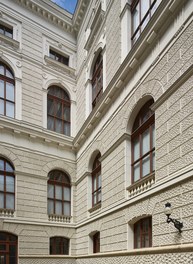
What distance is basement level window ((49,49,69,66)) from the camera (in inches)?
788

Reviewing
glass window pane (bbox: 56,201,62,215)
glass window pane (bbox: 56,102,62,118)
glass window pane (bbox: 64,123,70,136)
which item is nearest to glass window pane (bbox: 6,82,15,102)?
glass window pane (bbox: 56,102,62,118)

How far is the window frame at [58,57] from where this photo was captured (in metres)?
20.0

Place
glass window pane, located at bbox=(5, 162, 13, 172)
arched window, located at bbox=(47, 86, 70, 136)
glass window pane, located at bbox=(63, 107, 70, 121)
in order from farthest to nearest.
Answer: glass window pane, located at bbox=(63, 107, 70, 121)
arched window, located at bbox=(47, 86, 70, 136)
glass window pane, located at bbox=(5, 162, 13, 172)

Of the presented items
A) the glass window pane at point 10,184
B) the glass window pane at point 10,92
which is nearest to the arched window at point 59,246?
the glass window pane at point 10,184

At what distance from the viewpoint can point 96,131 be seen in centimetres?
1520

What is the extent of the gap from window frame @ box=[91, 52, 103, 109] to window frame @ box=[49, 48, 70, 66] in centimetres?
395

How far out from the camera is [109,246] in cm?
1223

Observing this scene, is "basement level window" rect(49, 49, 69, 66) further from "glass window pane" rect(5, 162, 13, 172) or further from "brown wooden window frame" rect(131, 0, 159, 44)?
"brown wooden window frame" rect(131, 0, 159, 44)

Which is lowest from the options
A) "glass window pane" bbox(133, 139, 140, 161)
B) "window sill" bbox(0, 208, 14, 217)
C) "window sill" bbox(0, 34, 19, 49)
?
"window sill" bbox(0, 208, 14, 217)

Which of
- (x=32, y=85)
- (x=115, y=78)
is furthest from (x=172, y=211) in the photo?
(x=32, y=85)

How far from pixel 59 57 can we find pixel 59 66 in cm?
108

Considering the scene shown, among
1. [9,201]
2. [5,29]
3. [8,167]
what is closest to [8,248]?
[9,201]

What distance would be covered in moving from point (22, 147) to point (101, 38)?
7390 mm

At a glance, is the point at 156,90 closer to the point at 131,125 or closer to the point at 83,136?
the point at 131,125
